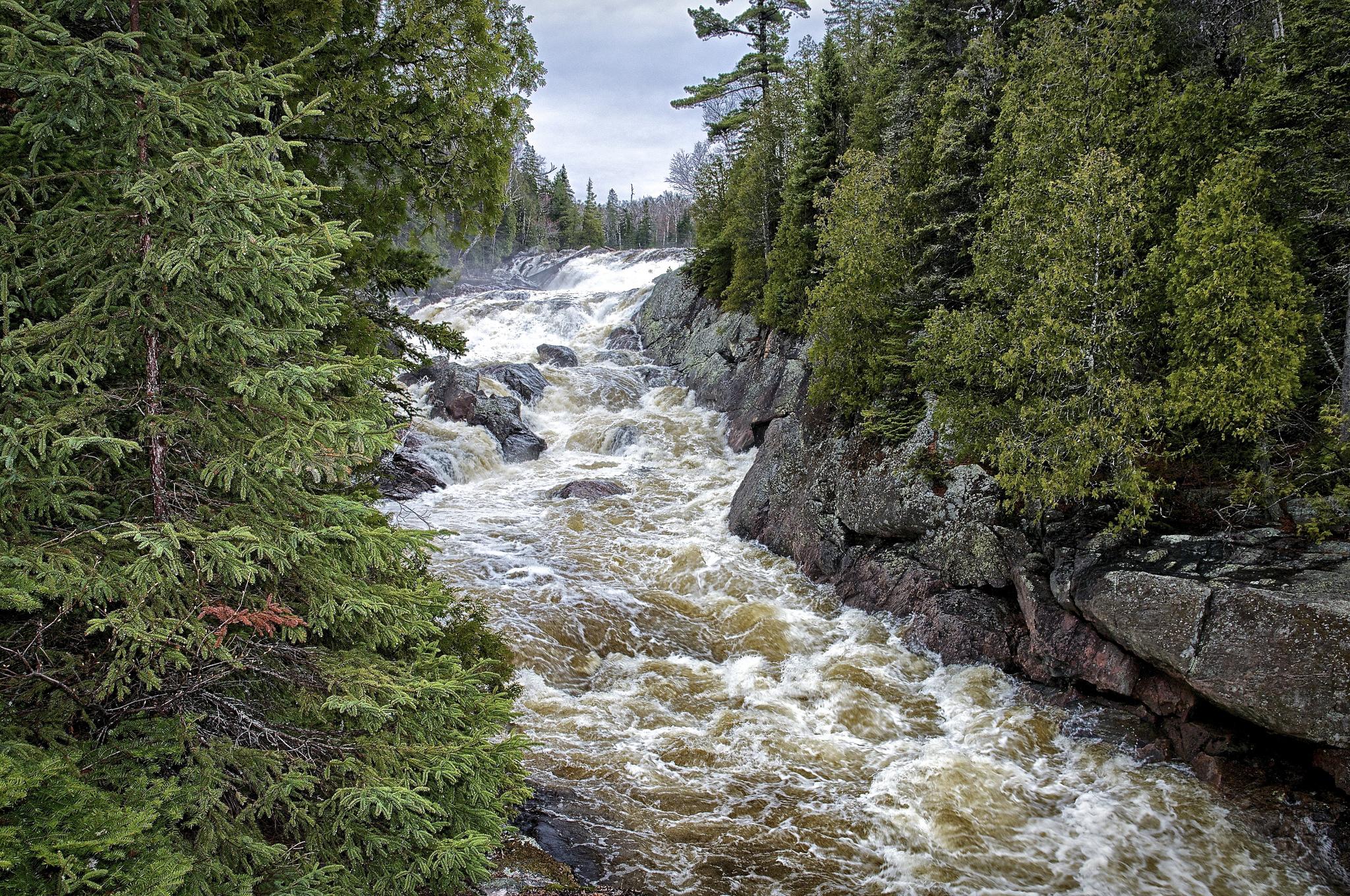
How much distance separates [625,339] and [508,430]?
48.2 ft

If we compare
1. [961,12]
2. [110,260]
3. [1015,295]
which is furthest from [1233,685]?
[961,12]

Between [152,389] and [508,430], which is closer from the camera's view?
[152,389]

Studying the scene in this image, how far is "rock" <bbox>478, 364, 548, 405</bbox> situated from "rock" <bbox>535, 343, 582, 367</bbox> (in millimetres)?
3341

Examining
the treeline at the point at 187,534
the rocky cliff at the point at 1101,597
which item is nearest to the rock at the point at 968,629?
the rocky cliff at the point at 1101,597

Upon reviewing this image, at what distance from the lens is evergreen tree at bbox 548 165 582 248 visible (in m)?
75.4

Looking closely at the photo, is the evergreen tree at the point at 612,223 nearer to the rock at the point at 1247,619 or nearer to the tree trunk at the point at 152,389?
the rock at the point at 1247,619

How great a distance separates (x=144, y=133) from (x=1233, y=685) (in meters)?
10.6

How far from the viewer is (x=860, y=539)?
44.6 feet

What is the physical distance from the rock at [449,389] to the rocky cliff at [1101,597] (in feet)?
39.8

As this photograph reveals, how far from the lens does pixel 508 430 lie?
23.7 meters

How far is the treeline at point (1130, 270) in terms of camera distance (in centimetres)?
783

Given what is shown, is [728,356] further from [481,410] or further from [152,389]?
[152,389]

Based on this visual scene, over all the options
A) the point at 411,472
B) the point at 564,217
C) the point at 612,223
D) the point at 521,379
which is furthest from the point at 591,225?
the point at 411,472

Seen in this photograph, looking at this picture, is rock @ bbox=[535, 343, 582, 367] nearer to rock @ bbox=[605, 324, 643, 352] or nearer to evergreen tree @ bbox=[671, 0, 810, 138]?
rock @ bbox=[605, 324, 643, 352]
